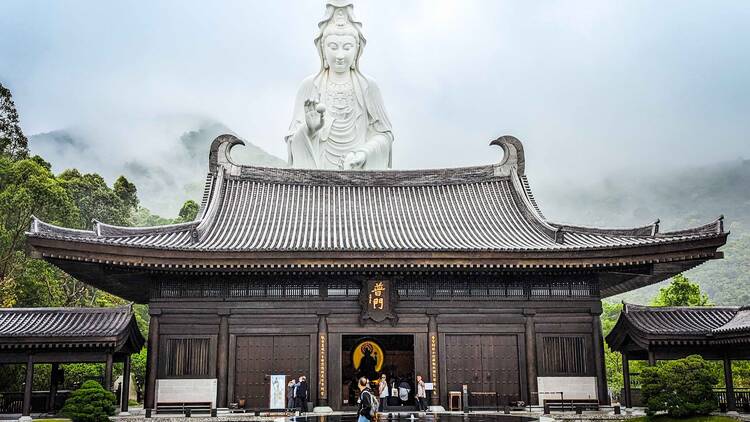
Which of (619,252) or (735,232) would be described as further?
(735,232)

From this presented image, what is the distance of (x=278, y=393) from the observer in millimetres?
21000

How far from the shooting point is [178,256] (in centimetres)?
2017

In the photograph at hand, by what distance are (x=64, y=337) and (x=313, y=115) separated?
1452 cm

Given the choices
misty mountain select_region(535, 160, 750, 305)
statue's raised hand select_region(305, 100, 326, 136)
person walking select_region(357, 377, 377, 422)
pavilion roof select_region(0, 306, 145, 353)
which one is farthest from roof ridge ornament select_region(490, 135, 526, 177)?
misty mountain select_region(535, 160, 750, 305)

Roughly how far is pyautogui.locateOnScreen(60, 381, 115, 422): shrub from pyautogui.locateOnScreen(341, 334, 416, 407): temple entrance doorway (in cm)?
987

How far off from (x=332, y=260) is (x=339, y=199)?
273 inches

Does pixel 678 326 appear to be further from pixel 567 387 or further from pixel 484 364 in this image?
pixel 484 364

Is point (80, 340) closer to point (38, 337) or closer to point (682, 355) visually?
point (38, 337)

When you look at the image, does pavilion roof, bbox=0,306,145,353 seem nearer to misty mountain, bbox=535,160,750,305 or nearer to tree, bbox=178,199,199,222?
tree, bbox=178,199,199,222

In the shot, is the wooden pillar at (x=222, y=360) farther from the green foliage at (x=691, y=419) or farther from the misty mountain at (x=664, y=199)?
the misty mountain at (x=664, y=199)

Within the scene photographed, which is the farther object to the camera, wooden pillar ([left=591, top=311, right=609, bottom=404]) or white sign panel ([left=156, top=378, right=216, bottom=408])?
wooden pillar ([left=591, top=311, right=609, bottom=404])

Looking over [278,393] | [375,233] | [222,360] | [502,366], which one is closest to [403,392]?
[502,366]

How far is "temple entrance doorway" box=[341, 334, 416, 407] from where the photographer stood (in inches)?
1101

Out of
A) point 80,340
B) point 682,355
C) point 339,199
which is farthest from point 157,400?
point 682,355
